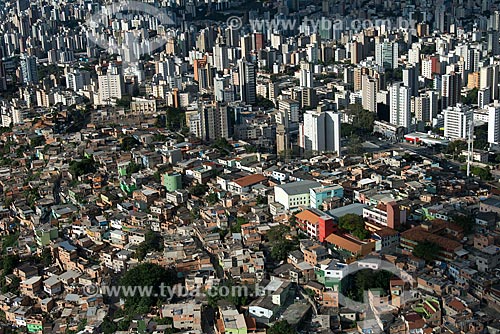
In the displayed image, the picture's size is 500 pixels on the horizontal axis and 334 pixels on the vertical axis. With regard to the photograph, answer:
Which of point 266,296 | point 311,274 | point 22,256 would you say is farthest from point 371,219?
point 22,256

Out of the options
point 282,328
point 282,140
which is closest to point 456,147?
point 282,140

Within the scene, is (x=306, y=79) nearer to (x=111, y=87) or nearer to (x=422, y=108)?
(x=422, y=108)

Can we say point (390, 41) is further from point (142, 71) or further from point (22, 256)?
point (22, 256)

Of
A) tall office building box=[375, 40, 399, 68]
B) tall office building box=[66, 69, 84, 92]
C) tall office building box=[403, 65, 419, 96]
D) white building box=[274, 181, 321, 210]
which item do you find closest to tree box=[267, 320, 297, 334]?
white building box=[274, 181, 321, 210]

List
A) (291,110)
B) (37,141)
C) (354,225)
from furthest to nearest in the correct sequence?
(291,110)
(37,141)
(354,225)

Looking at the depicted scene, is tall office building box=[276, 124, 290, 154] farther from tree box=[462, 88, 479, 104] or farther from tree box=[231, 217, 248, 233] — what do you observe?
tree box=[462, 88, 479, 104]

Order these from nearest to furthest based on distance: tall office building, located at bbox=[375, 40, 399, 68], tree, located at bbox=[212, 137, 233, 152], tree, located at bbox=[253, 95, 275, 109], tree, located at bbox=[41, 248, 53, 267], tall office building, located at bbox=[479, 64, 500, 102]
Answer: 1. tree, located at bbox=[41, 248, 53, 267]
2. tree, located at bbox=[212, 137, 233, 152]
3. tall office building, located at bbox=[479, 64, 500, 102]
4. tree, located at bbox=[253, 95, 275, 109]
5. tall office building, located at bbox=[375, 40, 399, 68]
